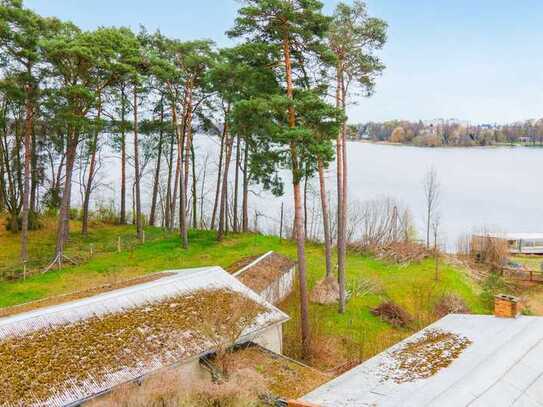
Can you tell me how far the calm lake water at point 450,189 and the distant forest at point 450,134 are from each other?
3948mm

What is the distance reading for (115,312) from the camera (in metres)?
11.8

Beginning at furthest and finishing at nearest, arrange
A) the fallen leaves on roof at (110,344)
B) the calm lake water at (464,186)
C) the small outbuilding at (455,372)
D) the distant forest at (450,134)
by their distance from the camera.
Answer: the distant forest at (450,134) < the calm lake water at (464,186) < the fallen leaves on roof at (110,344) < the small outbuilding at (455,372)

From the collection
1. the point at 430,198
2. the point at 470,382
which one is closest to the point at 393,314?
the point at 470,382

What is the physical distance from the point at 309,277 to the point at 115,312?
13010mm

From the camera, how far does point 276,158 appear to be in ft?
46.5

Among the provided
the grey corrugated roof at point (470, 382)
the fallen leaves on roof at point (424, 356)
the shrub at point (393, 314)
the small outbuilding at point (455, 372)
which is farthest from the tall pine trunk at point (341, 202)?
the grey corrugated roof at point (470, 382)

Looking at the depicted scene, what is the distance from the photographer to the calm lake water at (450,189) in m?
39.4

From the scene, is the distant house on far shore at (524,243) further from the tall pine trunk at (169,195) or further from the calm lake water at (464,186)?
the tall pine trunk at (169,195)

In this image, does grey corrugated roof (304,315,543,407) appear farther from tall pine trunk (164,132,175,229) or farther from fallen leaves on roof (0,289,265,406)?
tall pine trunk (164,132,175,229)

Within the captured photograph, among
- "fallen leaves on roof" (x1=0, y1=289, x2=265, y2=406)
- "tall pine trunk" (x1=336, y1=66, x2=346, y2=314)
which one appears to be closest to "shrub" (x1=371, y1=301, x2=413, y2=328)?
"tall pine trunk" (x1=336, y1=66, x2=346, y2=314)

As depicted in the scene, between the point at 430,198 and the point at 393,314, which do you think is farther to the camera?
the point at 430,198

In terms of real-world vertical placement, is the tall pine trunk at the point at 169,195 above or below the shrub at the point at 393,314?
above

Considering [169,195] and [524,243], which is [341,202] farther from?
[524,243]

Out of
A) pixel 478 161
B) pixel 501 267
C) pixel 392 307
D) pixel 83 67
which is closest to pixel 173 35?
pixel 83 67
